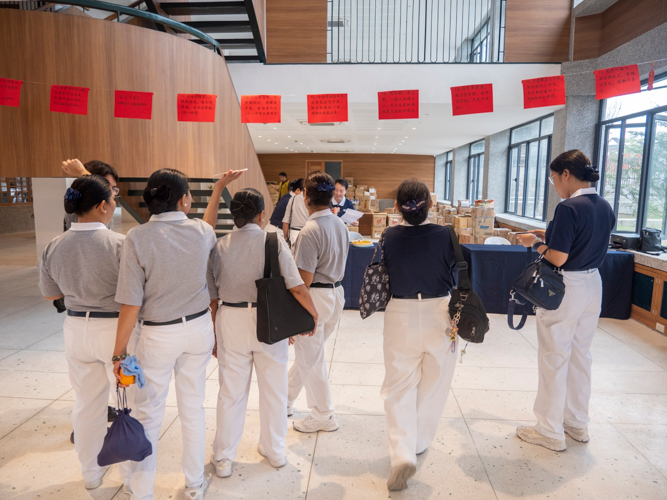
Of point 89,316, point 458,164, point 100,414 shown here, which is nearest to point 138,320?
point 89,316

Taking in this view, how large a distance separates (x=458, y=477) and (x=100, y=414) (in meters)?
1.85

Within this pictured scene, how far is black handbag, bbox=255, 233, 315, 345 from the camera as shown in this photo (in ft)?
6.55

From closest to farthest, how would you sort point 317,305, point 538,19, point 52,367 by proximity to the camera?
point 317,305
point 52,367
point 538,19

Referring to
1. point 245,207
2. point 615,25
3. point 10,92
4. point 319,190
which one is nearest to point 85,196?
point 245,207

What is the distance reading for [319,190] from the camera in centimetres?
244

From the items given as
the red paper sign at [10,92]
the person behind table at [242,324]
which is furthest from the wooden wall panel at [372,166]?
the person behind table at [242,324]

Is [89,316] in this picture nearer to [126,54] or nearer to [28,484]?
[28,484]

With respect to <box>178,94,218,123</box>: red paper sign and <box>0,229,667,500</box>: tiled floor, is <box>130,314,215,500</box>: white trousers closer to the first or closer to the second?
<box>0,229,667,500</box>: tiled floor

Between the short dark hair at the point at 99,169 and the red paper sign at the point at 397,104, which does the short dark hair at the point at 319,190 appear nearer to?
the short dark hair at the point at 99,169

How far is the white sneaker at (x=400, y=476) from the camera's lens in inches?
81.6

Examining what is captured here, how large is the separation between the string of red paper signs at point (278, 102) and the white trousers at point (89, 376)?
284cm

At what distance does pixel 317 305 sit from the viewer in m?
2.49

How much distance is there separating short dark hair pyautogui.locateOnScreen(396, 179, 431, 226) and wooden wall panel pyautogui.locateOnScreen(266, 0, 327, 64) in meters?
6.25

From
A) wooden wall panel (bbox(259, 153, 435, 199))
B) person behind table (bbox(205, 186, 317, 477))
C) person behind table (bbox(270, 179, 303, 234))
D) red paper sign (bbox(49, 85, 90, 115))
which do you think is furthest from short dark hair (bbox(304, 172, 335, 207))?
wooden wall panel (bbox(259, 153, 435, 199))
